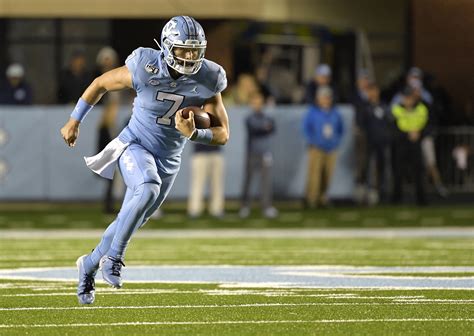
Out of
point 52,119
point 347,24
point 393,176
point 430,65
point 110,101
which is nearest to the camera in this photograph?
point 110,101

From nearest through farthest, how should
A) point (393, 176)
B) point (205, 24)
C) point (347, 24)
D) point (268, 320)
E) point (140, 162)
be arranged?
point (268, 320) < point (140, 162) < point (393, 176) < point (205, 24) < point (347, 24)

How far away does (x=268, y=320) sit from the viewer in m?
8.40

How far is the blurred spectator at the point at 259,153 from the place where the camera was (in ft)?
66.8

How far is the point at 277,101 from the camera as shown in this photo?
23516mm

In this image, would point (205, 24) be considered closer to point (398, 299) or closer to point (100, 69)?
point (100, 69)

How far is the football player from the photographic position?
9117 millimetres

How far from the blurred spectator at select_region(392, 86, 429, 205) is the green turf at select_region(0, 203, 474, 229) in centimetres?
68

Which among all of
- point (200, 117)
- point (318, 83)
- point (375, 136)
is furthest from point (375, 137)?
point (200, 117)

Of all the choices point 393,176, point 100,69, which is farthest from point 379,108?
point 100,69

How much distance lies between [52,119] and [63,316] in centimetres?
1315

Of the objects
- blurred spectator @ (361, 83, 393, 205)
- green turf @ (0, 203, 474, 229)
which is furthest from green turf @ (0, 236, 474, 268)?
blurred spectator @ (361, 83, 393, 205)

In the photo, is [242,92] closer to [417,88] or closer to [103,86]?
[417,88]

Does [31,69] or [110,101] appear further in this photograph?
[31,69]

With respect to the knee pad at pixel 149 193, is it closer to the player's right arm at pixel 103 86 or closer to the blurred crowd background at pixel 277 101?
the player's right arm at pixel 103 86
